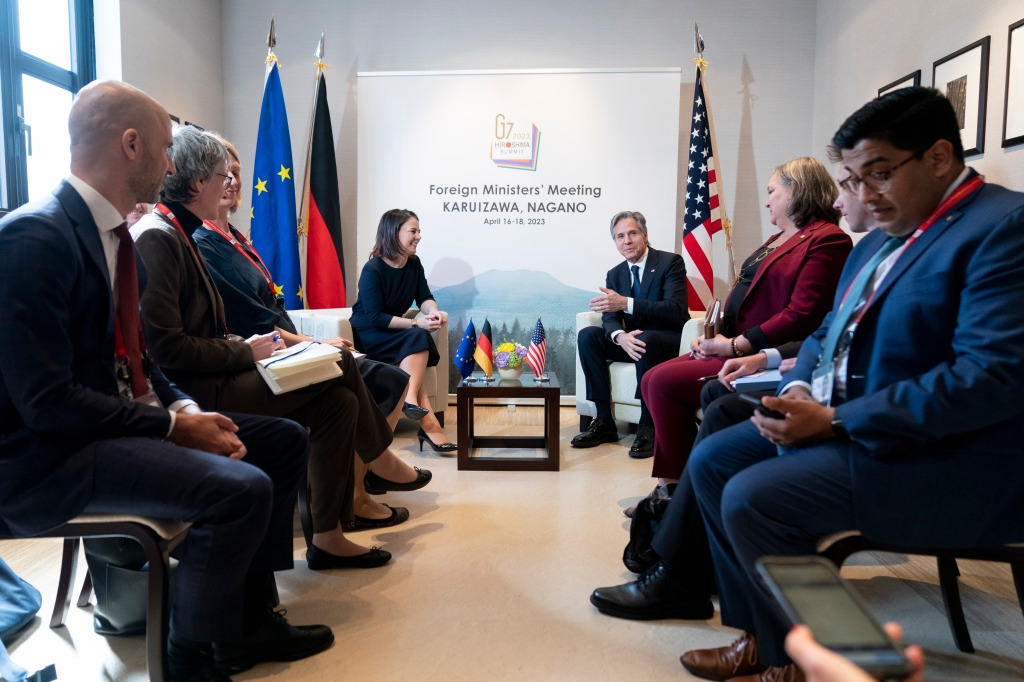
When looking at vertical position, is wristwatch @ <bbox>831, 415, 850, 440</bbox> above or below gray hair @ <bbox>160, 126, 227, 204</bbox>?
below

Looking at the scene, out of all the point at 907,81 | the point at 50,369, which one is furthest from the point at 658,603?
the point at 907,81

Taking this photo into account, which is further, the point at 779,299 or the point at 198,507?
the point at 779,299

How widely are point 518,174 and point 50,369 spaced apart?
4.22m

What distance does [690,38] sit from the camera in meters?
5.48

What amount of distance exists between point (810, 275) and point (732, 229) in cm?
317

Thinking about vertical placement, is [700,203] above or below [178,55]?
below

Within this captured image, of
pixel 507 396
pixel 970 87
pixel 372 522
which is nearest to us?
pixel 372 522

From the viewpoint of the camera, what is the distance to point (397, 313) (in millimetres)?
4508

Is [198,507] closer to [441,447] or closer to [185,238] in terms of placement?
[185,238]

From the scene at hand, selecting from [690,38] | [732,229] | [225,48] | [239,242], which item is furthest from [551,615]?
[225,48]

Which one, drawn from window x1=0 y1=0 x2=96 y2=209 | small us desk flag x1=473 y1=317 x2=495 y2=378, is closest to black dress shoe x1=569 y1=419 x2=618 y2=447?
small us desk flag x1=473 y1=317 x2=495 y2=378

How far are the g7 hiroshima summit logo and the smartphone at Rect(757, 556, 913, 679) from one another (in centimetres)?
484

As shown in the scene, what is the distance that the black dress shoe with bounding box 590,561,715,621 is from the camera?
2104mm

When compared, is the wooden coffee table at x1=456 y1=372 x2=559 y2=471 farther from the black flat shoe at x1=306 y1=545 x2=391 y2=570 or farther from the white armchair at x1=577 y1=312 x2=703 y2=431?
the black flat shoe at x1=306 y1=545 x2=391 y2=570
